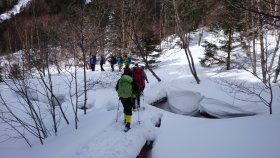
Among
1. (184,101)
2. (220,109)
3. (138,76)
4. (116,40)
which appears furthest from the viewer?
(116,40)

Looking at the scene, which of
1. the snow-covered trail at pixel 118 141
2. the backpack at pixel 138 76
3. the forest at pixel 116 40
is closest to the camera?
the snow-covered trail at pixel 118 141

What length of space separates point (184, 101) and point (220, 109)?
224 centimetres

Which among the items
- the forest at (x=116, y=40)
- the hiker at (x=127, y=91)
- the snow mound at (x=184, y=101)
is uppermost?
the forest at (x=116, y=40)

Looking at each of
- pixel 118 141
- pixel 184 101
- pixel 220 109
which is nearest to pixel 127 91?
pixel 118 141

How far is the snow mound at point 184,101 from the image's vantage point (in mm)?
12070

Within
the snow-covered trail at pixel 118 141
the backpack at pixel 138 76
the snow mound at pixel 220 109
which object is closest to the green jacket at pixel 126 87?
the snow-covered trail at pixel 118 141

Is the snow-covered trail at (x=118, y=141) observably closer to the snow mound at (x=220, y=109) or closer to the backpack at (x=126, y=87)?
the backpack at (x=126, y=87)

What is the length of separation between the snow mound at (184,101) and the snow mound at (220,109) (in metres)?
0.57

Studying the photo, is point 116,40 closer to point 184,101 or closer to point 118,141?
point 184,101

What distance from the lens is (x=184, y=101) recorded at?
12750mm

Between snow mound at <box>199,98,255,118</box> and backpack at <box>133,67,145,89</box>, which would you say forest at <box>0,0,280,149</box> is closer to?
snow mound at <box>199,98,255,118</box>

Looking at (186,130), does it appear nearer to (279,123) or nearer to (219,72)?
(279,123)

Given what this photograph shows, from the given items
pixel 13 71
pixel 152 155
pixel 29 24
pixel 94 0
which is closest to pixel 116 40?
pixel 94 0

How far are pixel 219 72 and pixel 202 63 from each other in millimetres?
2681
